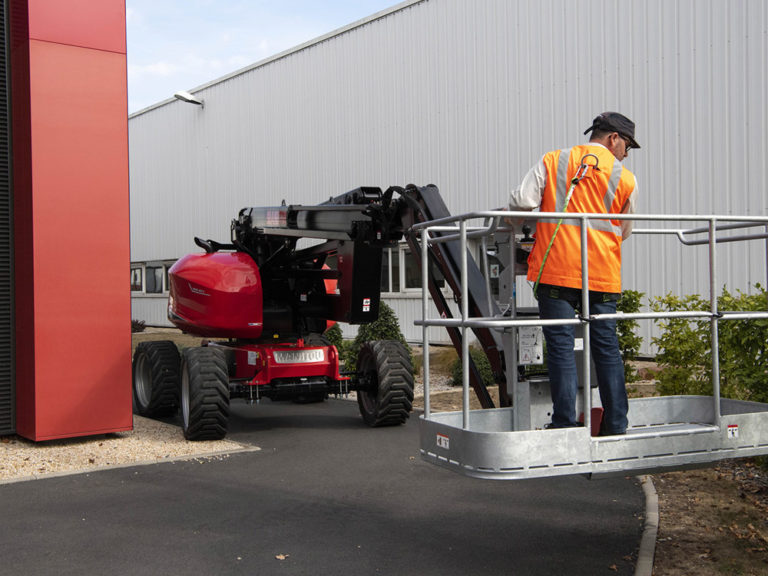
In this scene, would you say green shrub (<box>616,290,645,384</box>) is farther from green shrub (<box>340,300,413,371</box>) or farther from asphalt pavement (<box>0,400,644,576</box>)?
green shrub (<box>340,300,413,371</box>)

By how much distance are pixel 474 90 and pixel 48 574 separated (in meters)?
14.6

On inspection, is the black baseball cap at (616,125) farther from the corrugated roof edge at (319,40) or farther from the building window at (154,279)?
the building window at (154,279)

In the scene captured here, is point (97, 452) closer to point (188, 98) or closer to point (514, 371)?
point (514, 371)

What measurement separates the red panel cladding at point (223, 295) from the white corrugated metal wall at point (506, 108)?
755 cm

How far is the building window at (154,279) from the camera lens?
3094cm

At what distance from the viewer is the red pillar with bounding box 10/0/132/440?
339 inches

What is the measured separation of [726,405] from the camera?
18.5 ft

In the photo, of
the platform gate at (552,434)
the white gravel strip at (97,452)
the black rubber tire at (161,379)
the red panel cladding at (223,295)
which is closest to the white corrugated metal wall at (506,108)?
the red panel cladding at (223,295)

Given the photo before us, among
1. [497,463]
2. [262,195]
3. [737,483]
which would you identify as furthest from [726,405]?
[262,195]

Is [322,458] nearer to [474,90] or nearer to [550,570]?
[550,570]

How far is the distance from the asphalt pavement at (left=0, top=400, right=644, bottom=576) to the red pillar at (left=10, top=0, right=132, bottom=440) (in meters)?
1.46

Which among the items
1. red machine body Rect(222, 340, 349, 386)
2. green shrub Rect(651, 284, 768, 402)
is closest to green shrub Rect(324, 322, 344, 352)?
red machine body Rect(222, 340, 349, 386)

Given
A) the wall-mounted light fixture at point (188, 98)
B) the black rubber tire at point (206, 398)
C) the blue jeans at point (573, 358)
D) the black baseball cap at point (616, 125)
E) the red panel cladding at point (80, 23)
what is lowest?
the black rubber tire at point (206, 398)

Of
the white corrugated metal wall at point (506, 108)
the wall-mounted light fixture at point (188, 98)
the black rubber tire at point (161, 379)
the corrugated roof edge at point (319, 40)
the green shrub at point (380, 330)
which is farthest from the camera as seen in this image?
the wall-mounted light fixture at point (188, 98)
